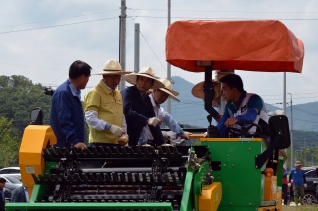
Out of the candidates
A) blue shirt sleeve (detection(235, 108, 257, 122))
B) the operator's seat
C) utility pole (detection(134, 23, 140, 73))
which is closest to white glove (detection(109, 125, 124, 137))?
blue shirt sleeve (detection(235, 108, 257, 122))

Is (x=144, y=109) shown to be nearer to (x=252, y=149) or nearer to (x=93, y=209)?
(x=252, y=149)

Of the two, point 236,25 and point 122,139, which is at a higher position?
point 236,25

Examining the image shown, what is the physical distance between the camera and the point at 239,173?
7.20m

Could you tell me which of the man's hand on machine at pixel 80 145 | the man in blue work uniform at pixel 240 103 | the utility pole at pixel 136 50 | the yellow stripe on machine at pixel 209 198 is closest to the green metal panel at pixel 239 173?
the yellow stripe on machine at pixel 209 198

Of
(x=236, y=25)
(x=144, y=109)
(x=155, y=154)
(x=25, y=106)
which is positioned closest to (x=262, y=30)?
(x=236, y=25)

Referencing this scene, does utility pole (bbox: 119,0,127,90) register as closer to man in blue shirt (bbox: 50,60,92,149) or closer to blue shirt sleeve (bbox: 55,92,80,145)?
man in blue shirt (bbox: 50,60,92,149)

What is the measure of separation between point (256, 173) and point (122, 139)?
4.95 ft

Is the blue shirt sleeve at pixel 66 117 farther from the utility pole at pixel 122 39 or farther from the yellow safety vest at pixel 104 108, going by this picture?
the utility pole at pixel 122 39

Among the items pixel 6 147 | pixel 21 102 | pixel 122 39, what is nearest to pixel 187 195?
pixel 122 39

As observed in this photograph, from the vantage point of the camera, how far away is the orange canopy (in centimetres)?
712

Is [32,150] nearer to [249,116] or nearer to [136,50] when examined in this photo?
[249,116]

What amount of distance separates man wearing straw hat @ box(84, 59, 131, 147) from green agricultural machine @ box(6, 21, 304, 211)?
90cm

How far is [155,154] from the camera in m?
6.55

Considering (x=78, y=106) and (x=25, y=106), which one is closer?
(x=78, y=106)
